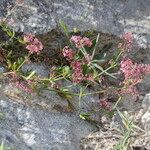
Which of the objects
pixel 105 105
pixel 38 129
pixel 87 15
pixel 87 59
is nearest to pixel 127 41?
pixel 87 59

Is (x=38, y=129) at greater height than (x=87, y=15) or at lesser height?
lesser

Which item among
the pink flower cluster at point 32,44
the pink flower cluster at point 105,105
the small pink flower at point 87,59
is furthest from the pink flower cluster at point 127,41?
the pink flower cluster at point 32,44

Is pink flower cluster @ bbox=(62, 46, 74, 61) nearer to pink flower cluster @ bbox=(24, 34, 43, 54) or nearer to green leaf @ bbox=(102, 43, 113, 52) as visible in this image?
pink flower cluster @ bbox=(24, 34, 43, 54)

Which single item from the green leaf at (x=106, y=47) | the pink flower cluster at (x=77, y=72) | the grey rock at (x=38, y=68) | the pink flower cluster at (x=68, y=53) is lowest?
the grey rock at (x=38, y=68)

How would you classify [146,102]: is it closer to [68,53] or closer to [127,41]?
[127,41]

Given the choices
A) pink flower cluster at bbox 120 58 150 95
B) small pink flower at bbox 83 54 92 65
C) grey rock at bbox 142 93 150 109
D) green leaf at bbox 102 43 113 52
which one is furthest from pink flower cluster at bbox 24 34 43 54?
grey rock at bbox 142 93 150 109

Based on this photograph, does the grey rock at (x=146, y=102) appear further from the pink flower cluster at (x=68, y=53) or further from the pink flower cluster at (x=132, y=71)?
the pink flower cluster at (x=68, y=53)

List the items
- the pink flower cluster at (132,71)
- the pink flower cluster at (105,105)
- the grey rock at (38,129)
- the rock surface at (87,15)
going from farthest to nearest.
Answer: the rock surface at (87,15)
the pink flower cluster at (105,105)
the pink flower cluster at (132,71)
the grey rock at (38,129)
